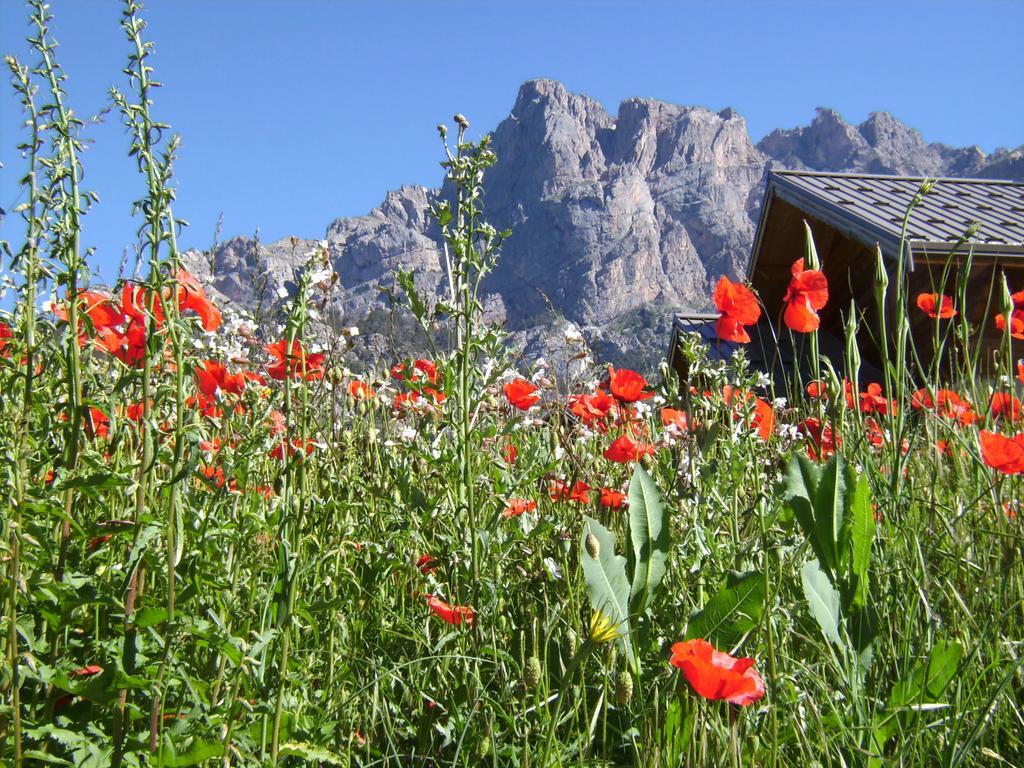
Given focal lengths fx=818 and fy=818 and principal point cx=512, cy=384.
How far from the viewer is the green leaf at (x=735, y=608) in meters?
1.52

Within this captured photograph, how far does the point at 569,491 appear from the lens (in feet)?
6.57

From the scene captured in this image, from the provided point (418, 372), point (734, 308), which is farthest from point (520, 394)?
point (734, 308)

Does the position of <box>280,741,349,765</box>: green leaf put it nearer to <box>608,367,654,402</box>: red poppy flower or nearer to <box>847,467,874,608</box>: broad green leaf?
<box>847,467,874,608</box>: broad green leaf

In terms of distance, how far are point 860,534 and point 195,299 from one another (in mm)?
1383

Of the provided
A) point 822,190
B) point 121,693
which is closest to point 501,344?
point 121,693

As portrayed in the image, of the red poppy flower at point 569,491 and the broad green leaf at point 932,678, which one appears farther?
the red poppy flower at point 569,491

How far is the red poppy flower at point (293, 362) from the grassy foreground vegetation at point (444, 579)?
0.07 feet

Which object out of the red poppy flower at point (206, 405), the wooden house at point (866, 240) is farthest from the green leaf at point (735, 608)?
the wooden house at point (866, 240)

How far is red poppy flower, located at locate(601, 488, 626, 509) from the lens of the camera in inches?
79.4

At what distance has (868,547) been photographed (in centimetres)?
167

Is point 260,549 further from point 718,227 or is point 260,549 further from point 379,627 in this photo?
point 718,227

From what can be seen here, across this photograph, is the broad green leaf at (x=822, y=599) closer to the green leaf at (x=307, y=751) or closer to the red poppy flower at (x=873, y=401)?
the green leaf at (x=307, y=751)

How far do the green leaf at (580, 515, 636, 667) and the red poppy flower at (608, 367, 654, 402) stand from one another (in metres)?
0.98

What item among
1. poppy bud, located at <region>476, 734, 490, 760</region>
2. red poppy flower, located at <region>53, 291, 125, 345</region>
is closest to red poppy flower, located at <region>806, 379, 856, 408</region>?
poppy bud, located at <region>476, 734, 490, 760</region>
